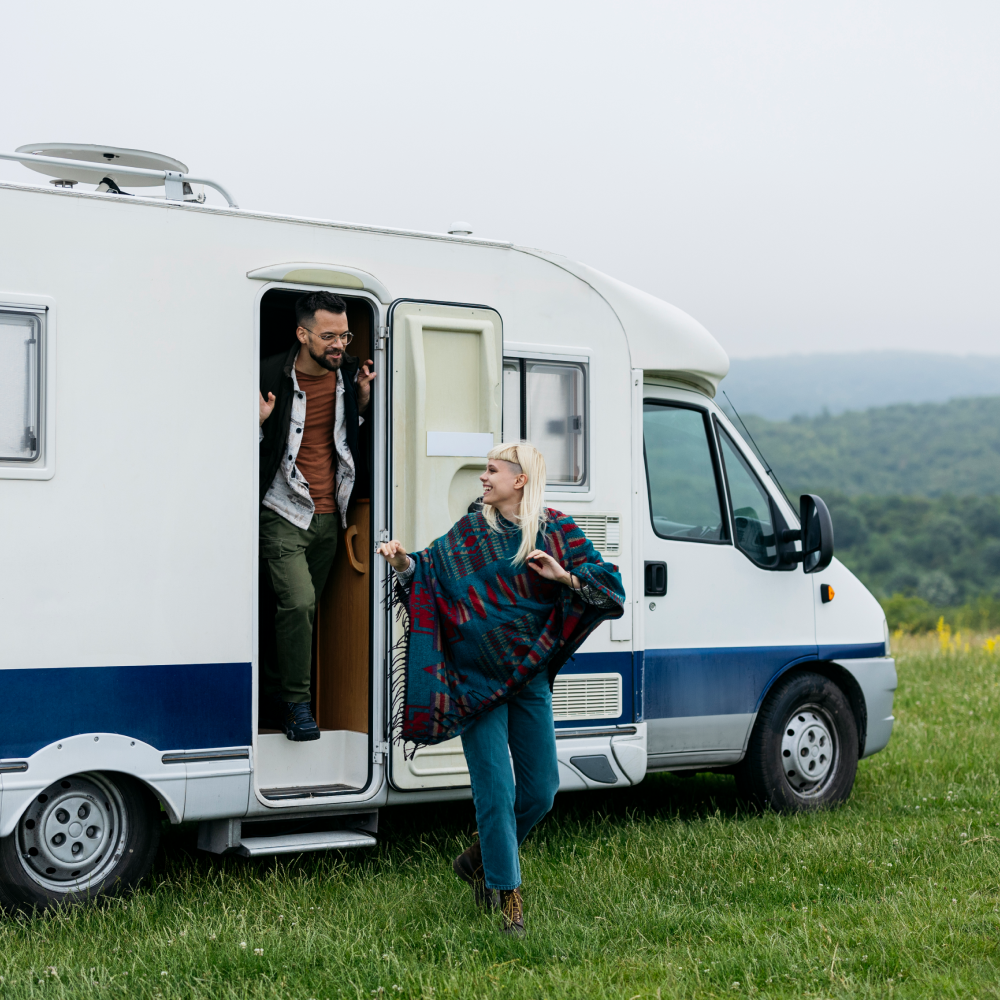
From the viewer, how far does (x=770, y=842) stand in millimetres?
6152

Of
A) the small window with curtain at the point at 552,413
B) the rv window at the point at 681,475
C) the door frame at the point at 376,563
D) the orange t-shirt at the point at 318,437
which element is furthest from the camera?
the rv window at the point at 681,475

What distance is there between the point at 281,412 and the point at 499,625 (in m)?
1.64

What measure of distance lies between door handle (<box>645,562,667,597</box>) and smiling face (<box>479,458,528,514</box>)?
196 centimetres

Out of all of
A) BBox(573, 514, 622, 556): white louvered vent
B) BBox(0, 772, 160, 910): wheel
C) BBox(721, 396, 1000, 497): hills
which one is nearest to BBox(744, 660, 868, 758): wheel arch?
BBox(573, 514, 622, 556): white louvered vent

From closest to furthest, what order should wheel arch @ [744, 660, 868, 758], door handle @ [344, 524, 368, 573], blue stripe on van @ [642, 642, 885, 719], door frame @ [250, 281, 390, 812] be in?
door frame @ [250, 281, 390, 812], door handle @ [344, 524, 368, 573], blue stripe on van @ [642, 642, 885, 719], wheel arch @ [744, 660, 868, 758]

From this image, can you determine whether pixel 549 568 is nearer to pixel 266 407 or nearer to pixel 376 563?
pixel 376 563

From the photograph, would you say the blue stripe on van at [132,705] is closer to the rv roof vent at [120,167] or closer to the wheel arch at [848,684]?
the rv roof vent at [120,167]

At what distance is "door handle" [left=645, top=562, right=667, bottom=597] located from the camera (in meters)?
6.63

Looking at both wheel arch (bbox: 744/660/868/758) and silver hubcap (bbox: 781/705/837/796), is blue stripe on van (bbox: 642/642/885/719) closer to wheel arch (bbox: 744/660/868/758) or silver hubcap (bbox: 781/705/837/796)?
wheel arch (bbox: 744/660/868/758)

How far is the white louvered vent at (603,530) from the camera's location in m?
6.26

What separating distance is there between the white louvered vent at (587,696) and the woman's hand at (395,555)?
5.34 ft

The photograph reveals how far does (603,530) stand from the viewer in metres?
6.30

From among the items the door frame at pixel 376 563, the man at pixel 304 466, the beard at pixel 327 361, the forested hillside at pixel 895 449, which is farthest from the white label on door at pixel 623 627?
the forested hillside at pixel 895 449

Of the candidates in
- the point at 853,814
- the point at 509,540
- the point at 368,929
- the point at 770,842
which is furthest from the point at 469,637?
the point at 853,814
